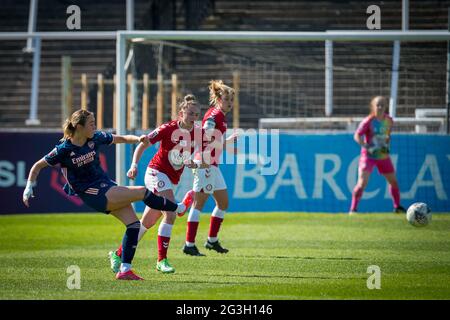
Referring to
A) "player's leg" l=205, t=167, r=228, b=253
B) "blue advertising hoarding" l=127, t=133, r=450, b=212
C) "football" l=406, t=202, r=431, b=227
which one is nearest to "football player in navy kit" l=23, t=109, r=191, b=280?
"player's leg" l=205, t=167, r=228, b=253

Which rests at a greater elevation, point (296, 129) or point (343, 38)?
point (343, 38)

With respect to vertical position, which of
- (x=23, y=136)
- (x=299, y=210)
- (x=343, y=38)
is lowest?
(x=299, y=210)

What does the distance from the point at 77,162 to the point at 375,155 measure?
30.6 feet

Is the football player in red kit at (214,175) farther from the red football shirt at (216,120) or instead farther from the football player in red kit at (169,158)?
the football player in red kit at (169,158)

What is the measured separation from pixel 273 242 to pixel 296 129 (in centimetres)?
792

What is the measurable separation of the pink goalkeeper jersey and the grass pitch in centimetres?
120

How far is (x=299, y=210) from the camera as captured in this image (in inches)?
785

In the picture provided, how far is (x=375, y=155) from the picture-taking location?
739 inches

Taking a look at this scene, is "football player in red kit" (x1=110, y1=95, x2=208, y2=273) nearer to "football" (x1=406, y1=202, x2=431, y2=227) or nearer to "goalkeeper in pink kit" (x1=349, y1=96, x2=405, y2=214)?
"football" (x1=406, y1=202, x2=431, y2=227)

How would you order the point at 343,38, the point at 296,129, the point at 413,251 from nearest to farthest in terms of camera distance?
the point at 413,251 → the point at 343,38 → the point at 296,129

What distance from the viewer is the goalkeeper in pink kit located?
18.8 meters
